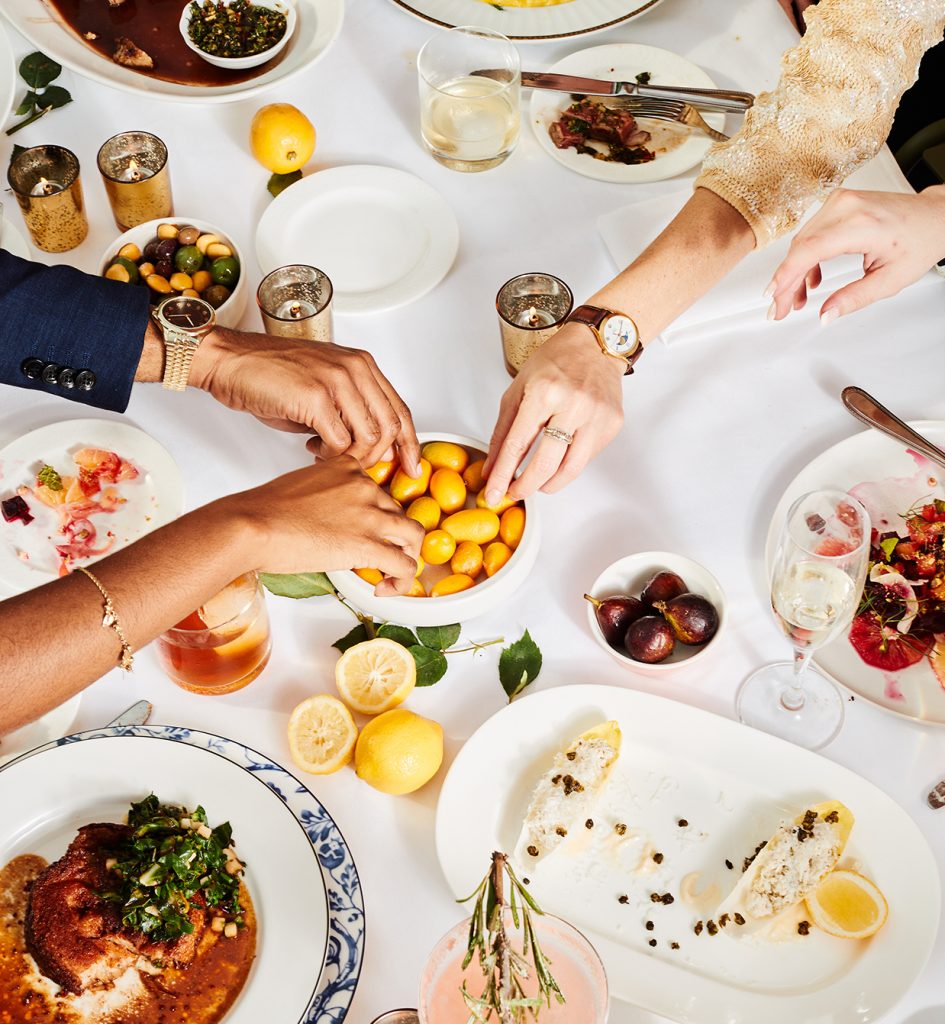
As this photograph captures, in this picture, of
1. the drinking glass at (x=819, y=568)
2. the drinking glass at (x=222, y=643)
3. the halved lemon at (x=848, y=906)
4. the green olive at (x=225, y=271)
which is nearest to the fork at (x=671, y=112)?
the green olive at (x=225, y=271)

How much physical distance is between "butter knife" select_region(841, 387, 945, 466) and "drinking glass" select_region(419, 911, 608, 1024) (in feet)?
2.86

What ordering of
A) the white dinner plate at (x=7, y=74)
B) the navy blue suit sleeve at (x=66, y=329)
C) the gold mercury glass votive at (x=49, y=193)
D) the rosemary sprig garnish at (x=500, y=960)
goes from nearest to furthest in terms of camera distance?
1. the rosemary sprig garnish at (x=500, y=960)
2. the navy blue suit sleeve at (x=66, y=329)
3. the gold mercury glass votive at (x=49, y=193)
4. the white dinner plate at (x=7, y=74)

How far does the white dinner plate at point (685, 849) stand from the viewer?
1.18 meters

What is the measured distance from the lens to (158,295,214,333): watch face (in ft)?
5.19

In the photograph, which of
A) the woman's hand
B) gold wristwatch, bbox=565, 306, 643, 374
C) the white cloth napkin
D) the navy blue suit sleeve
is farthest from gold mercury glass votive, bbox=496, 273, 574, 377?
the navy blue suit sleeve

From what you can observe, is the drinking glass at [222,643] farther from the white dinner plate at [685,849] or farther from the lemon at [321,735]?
the white dinner plate at [685,849]

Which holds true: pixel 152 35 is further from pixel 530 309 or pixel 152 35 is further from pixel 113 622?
pixel 113 622

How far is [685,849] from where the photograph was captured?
129 cm

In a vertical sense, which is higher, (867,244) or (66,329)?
(867,244)

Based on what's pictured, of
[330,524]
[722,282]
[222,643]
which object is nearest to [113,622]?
[222,643]

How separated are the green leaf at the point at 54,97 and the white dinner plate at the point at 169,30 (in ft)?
0.19

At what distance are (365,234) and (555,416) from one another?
61cm

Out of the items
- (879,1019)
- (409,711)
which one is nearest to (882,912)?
(879,1019)

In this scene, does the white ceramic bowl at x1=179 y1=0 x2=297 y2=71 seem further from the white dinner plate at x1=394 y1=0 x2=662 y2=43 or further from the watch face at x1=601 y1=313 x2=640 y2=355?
the watch face at x1=601 y1=313 x2=640 y2=355
